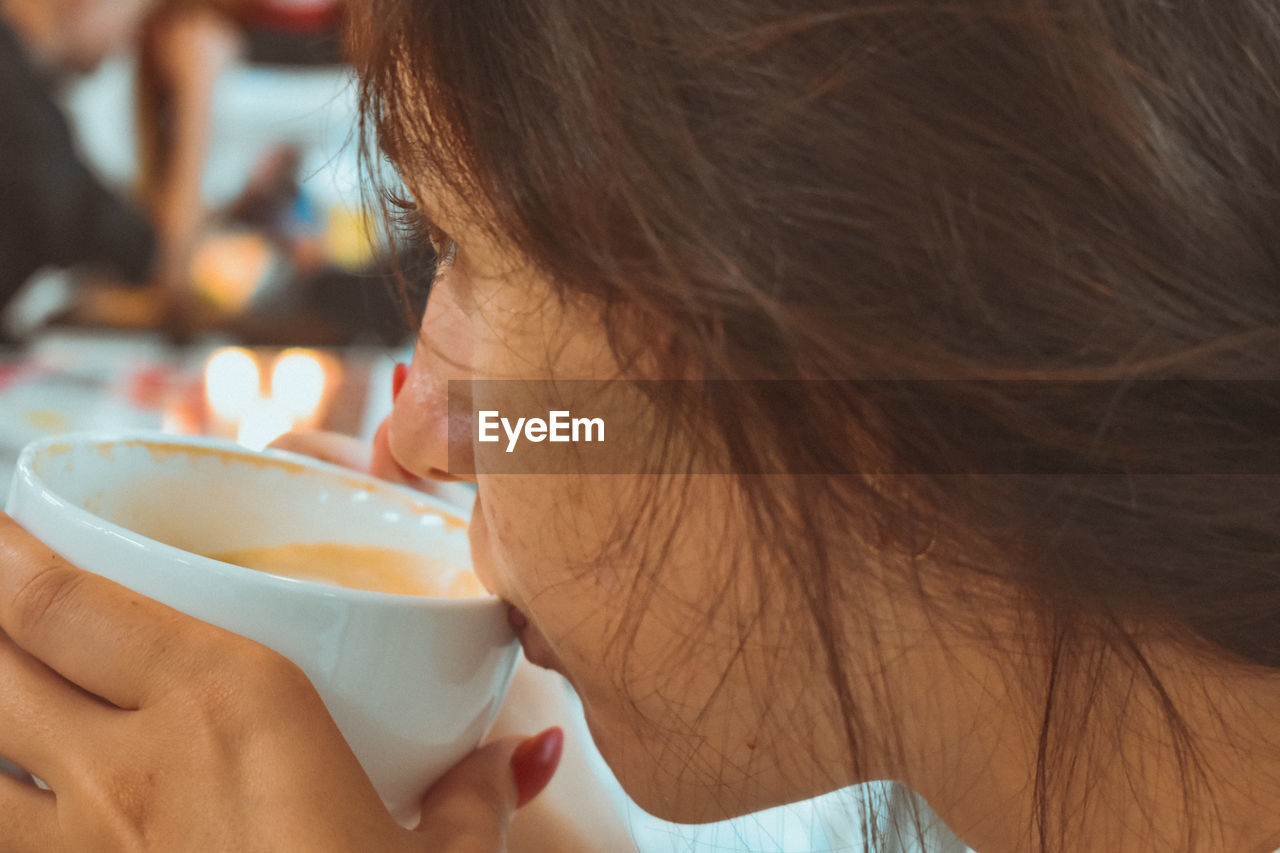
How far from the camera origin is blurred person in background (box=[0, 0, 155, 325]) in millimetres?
1323

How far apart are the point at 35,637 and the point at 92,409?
47 cm

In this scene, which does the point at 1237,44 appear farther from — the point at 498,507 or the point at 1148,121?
the point at 498,507

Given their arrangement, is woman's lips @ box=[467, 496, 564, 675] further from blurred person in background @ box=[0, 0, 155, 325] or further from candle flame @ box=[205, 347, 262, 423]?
blurred person in background @ box=[0, 0, 155, 325]

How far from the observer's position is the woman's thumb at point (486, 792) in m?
0.44

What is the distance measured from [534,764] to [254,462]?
0.75 feet

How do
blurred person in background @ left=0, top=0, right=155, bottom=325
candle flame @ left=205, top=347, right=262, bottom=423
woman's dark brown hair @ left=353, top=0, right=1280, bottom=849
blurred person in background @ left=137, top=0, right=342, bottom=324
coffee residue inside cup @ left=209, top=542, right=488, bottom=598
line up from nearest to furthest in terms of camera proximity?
1. woman's dark brown hair @ left=353, top=0, right=1280, bottom=849
2. coffee residue inside cup @ left=209, top=542, right=488, bottom=598
3. candle flame @ left=205, top=347, right=262, bottom=423
4. blurred person in background @ left=0, top=0, right=155, bottom=325
5. blurred person in background @ left=137, top=0, right=342, bottom=324

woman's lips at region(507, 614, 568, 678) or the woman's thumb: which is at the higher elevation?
woman's lips at region(507, 614, 568, 678)

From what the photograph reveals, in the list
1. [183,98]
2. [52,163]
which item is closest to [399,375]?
[52,163]

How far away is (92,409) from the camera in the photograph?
807mm

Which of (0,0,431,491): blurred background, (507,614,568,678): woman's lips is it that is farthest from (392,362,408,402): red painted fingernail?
(507,614,568,678): woman's lips

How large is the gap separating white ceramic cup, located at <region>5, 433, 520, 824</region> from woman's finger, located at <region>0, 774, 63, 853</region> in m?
0.09

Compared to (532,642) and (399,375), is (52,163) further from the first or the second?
(532,642)

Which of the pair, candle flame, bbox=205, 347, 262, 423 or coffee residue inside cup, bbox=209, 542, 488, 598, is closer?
coffee residue inside cup, bbox=209, 542, 488, 598

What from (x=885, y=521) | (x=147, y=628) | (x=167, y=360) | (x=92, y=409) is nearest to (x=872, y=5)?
(x=885, y=521)
